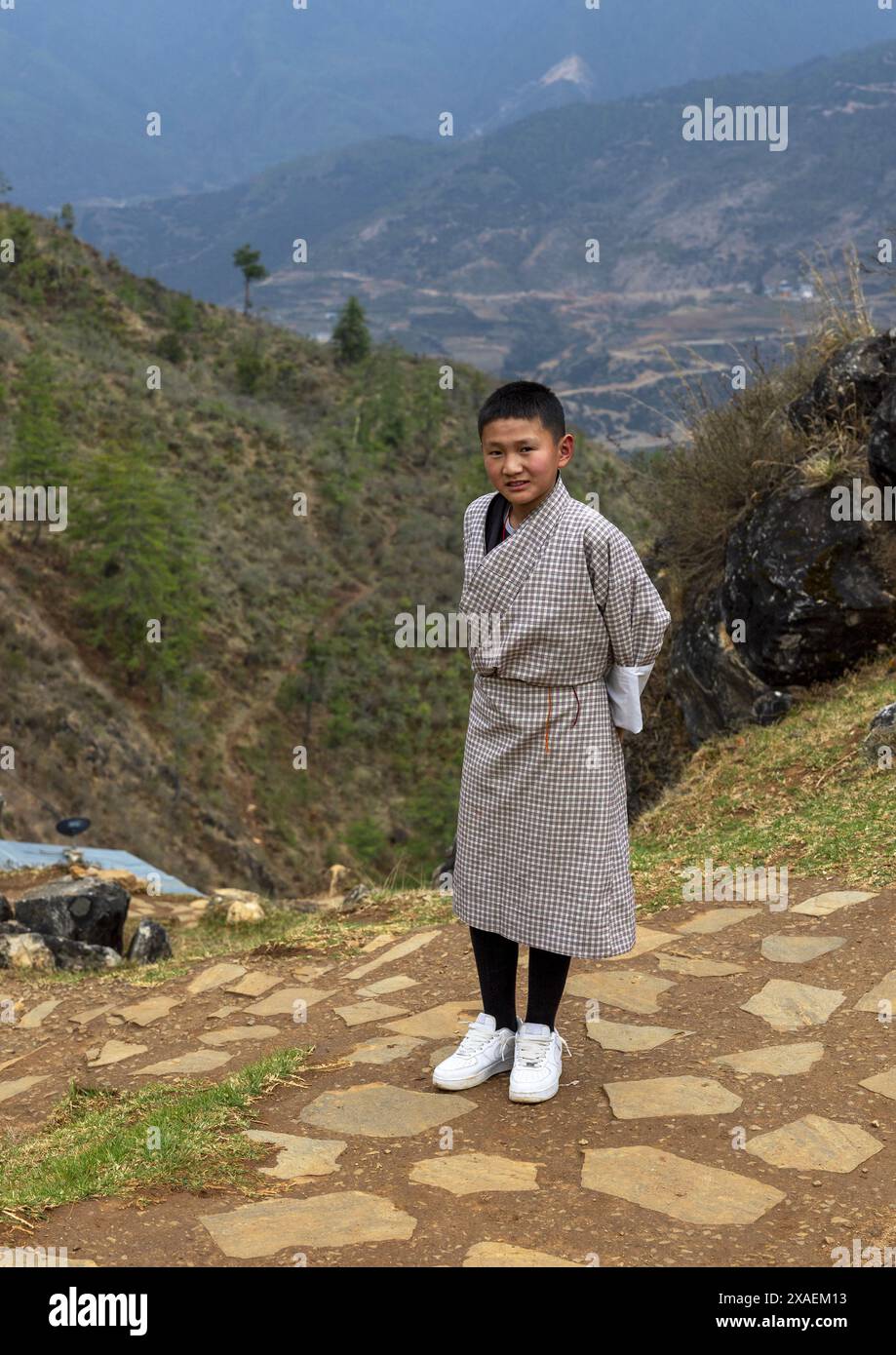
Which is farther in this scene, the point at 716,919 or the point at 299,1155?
the point at 716,919

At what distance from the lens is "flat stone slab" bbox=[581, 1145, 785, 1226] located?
8.77 ft

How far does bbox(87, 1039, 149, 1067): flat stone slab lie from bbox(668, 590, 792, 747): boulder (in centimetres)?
466

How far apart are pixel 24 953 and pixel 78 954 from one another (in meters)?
0.28

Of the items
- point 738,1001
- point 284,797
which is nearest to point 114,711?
point 284,797

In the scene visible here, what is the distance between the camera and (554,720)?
317 cm

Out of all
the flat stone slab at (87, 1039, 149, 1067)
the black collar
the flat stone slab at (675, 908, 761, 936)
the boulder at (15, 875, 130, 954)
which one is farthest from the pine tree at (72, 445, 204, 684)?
the black collar

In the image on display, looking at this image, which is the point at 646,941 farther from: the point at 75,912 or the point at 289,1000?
the point at 75,912

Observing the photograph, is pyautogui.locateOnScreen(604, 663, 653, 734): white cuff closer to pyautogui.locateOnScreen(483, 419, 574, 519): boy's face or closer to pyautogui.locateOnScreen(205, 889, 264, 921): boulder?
pyautogui.locateOnScreen(483, 419, 574, 519): boy's face

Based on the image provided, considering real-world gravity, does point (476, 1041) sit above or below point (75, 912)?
above

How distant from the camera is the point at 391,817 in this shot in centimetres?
2458

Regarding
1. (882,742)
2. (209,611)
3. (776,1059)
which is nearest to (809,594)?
(882,742)

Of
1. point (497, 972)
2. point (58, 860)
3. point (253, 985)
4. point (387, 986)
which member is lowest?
point (58, 860)

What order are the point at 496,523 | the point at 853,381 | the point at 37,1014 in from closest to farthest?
1. the point at 496,523
2. the point at 37,1014
3. the point at 853,381
